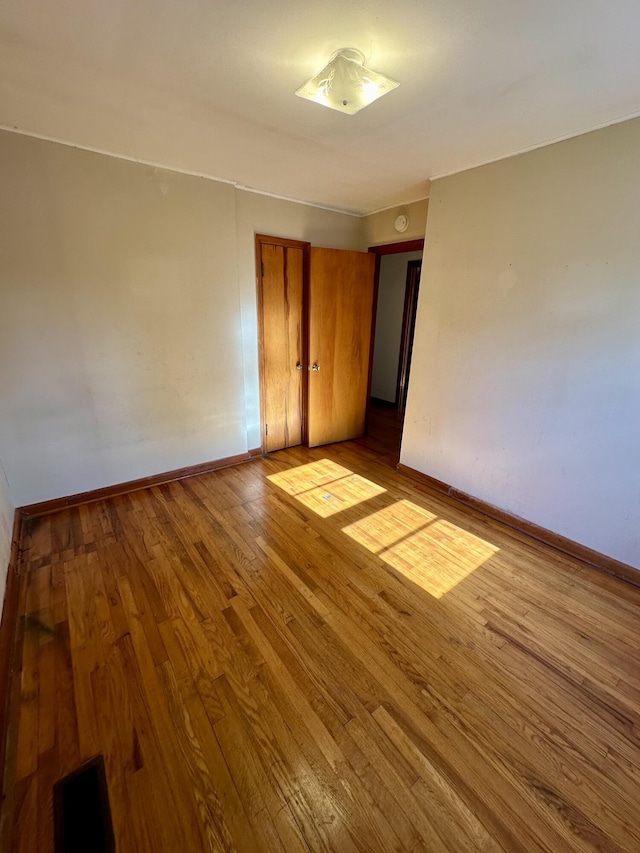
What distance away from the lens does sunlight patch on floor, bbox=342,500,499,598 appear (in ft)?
6.54

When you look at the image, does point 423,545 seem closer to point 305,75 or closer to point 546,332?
point 546,332

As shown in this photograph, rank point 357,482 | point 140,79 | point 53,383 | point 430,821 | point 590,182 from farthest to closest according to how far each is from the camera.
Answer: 1. point 357,482
2. point 53,383
3. point 590,182
4. point 140,79
5. point 430,821

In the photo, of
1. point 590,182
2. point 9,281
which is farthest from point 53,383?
point 590,182

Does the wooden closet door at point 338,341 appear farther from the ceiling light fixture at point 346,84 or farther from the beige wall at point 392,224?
the ceiling light fixture at point 346,84

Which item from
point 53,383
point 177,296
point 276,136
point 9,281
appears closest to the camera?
point 276,136

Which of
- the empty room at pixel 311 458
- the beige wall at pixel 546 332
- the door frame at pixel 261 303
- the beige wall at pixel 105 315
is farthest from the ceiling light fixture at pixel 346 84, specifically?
the door frame at pixel 261 303

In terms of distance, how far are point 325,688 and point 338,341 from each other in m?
2.94

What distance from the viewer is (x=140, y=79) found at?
1.48 metres

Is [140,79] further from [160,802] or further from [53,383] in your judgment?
[160,802]

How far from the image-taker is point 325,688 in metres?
1.38

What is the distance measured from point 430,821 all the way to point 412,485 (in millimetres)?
2172

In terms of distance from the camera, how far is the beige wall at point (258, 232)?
291 cm

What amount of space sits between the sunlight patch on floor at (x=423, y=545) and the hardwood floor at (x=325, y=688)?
2 cm

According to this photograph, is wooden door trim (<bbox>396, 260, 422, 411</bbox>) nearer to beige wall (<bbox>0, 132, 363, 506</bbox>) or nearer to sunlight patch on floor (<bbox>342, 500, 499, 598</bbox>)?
beige wall (<bbox>0, 132, 363, 506</bbox>)
